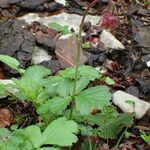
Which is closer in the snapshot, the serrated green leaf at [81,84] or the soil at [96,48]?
the serrated green leaf at [81,84]

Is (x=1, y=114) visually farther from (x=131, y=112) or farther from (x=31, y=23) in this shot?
(x=31, y=23)

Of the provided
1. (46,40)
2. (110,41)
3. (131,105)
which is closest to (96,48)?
(110,41)

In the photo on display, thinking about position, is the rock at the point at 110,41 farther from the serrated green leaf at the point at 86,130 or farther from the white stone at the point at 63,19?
the serrated green leaf at the point at 86,130

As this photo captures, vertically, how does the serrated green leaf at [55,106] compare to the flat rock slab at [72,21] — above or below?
above

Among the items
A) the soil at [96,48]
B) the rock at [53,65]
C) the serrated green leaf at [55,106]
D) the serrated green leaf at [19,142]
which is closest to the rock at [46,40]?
the soil at [96,48]

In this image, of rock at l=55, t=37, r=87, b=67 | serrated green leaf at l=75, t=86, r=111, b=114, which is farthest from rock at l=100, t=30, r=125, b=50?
serrated green leaf at l=75, t=86, r=111, b=114

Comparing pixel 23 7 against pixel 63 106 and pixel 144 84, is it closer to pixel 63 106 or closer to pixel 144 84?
pixel 144 84
